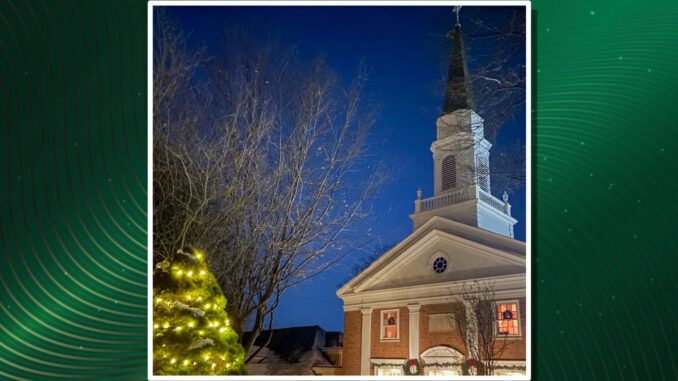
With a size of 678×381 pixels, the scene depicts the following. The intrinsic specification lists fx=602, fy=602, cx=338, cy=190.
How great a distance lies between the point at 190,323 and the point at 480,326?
1546mm

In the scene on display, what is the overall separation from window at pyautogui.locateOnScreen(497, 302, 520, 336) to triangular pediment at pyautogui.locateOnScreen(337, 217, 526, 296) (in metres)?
0.17

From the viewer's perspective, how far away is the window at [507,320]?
3.13 m

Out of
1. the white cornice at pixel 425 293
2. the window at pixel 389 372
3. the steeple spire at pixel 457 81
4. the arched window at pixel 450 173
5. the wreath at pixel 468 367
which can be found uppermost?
the steeple spire at pixel 457 81

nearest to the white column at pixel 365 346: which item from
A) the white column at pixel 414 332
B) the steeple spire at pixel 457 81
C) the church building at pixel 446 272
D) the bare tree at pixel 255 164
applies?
the church building at pixel 446 272

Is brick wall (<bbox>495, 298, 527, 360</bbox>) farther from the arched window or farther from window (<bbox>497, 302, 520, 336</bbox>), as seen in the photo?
the arched window

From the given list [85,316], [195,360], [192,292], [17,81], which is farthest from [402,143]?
[17,81]

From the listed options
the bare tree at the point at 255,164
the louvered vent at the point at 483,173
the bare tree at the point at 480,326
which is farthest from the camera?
the bare tree at the point at 255,164

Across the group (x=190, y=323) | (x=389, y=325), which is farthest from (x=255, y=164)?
(x=389, y=325)

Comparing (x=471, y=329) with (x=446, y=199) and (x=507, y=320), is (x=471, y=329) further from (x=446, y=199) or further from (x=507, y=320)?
(x=446, y=199)

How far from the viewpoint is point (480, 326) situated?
123 inches

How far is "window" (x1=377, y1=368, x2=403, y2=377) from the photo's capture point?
3185mm

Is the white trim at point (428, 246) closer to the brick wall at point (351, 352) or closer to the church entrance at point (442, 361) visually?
the brick wall at point (351, 352)

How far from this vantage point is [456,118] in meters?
3.31

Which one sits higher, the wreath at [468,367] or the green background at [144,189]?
the green background at [144,189]
